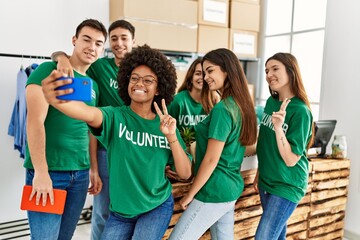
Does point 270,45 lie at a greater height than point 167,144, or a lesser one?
greater

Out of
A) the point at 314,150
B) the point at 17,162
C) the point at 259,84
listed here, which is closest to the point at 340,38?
the point at 314,150

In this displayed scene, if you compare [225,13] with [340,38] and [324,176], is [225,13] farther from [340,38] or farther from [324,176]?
[324,176]

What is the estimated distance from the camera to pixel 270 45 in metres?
4.38

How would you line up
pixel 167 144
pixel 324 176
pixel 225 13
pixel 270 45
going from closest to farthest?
pixel 167 144, pixel 324 176, pixel 225 13, pixel 270 45

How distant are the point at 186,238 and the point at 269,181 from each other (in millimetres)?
585

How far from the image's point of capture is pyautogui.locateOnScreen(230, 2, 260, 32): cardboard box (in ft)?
13.1

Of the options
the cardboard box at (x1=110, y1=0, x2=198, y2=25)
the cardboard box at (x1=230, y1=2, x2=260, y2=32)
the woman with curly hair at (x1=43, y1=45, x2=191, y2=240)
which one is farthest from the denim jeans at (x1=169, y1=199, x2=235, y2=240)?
the cardboard box at (x1=230, y1=2, x2=260, y2=32)

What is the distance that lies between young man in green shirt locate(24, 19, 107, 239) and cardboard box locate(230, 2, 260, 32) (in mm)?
2720

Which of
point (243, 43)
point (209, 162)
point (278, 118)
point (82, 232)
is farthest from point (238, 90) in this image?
point (243, 43)

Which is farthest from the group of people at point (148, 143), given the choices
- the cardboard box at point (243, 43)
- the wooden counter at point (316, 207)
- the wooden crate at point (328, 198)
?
the cardboard box at point (243, 43)

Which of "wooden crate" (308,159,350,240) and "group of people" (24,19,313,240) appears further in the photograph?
"wooden crate" (308,159,350,240)

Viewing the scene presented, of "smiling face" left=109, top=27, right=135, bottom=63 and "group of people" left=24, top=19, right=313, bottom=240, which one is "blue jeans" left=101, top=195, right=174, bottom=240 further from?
"smiling face" left=109, top=27, right=135, bottom=63

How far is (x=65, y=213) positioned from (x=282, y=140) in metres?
1.13

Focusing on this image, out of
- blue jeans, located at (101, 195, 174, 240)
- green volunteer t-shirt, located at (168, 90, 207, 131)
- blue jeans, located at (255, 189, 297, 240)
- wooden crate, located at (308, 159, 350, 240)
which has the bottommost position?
wooden crate, located at (308, 159, 350, 240)
